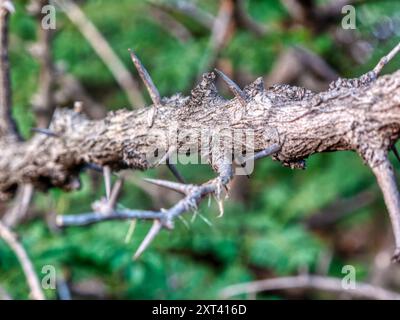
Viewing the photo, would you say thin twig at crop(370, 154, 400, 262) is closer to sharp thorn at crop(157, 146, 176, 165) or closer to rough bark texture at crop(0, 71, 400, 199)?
rough bark texture at crop(0, 71, 400, 199)

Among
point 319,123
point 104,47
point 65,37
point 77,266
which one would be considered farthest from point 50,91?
point 319,123

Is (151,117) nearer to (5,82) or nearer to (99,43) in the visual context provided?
(5,82)

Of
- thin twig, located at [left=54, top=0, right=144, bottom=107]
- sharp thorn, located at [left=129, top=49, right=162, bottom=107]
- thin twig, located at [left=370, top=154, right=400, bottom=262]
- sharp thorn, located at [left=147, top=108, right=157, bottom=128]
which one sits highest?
thin twig, located at [left=54, top=0, right=144, bottom=107]

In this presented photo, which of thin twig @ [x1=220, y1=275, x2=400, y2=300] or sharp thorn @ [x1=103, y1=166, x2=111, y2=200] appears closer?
sharp thorn @ [x1=103, y1=166, x2=111, y2=200]

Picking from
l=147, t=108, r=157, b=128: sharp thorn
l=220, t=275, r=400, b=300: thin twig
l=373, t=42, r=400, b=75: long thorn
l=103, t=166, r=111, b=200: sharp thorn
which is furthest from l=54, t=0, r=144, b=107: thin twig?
l=373, t=42, r=400, b=75: long thorn

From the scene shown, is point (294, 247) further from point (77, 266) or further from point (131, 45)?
point (131, 45)

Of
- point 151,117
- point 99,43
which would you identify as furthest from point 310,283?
point 99,43

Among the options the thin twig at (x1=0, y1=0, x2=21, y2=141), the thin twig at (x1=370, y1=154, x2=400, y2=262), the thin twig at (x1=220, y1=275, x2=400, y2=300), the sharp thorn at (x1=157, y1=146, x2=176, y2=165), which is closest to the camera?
the thin twig at (x1=370, y1=154, x2=400, y2=262)
